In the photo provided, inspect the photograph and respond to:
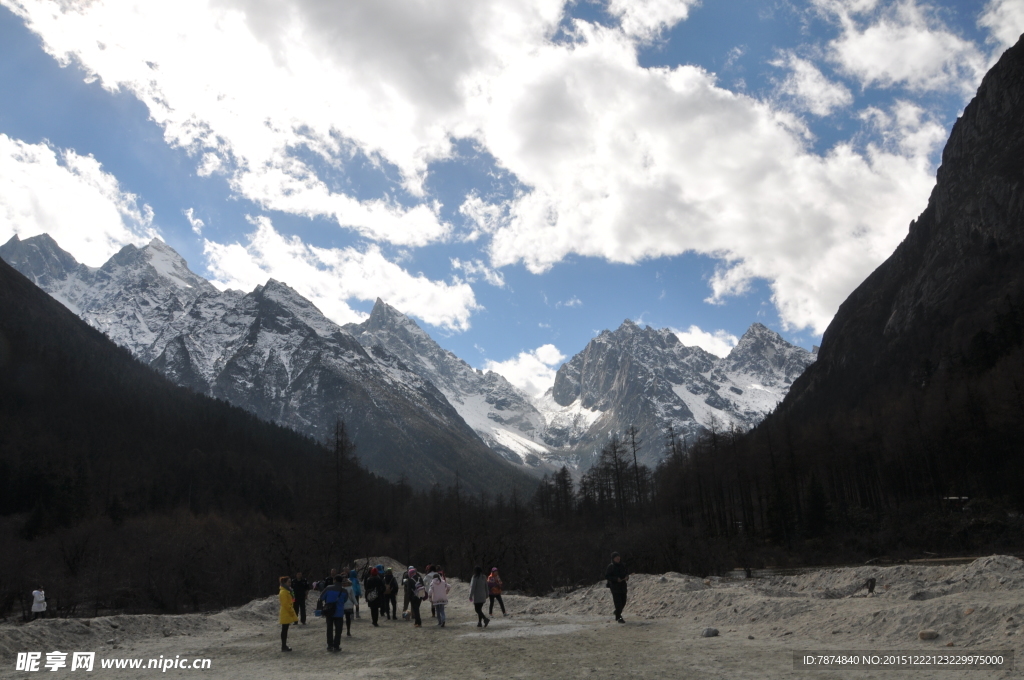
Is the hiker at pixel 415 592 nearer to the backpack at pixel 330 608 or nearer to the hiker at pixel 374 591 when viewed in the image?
the hiker at pixel 374 591

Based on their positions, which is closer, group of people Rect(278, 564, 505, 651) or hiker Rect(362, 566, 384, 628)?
group of people Rect(278, 564, 505, 651)

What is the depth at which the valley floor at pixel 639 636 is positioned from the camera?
38.9ft

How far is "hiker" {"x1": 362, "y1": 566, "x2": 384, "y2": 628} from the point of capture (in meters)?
23.2

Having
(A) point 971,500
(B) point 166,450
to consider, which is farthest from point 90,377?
(A) point 971,500

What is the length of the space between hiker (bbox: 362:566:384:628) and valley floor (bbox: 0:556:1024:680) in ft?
2.22

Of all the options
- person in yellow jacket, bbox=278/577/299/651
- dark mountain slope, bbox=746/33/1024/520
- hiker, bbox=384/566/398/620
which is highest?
dark mountain slope, bbox=746/33/1024/520

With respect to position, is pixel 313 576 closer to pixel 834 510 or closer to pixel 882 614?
pixel 882 614

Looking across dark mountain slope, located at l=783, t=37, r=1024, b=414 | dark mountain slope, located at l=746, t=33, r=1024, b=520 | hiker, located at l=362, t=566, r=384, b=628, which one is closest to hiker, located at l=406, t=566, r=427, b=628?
hiker, located at l=362, t=566, r=384, b=628

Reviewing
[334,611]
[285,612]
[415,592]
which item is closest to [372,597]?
[415,592]

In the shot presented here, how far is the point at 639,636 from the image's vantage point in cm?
1616

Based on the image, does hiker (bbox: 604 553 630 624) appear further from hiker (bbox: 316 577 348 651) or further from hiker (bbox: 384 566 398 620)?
hiker (bbox: 384 566 398 620)

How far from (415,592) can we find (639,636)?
365 inches

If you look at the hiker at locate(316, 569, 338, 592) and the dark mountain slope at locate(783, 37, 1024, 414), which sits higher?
the dark mountain slope at locate(783, 37, 1024, 414)

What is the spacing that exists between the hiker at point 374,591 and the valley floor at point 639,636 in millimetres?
677
